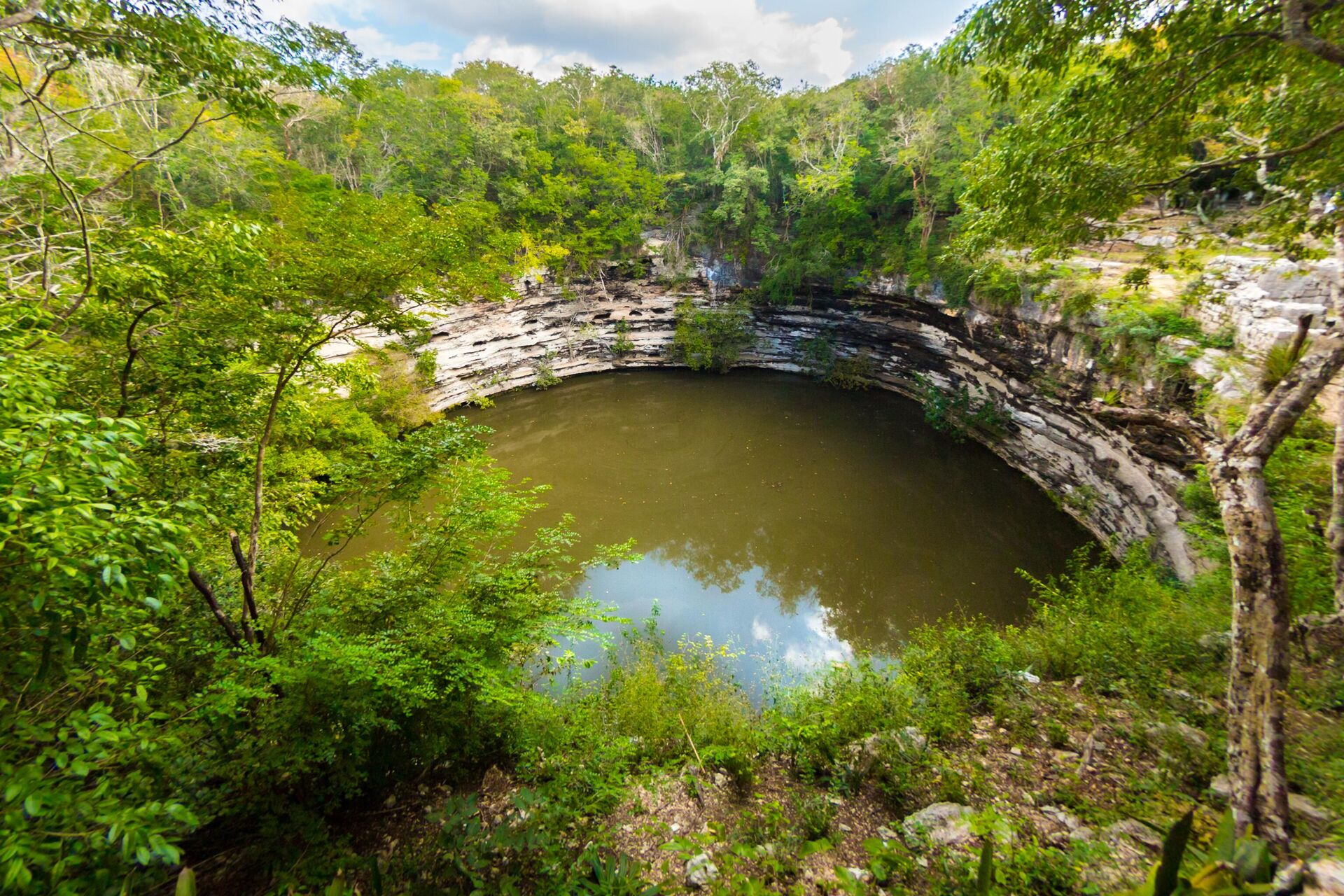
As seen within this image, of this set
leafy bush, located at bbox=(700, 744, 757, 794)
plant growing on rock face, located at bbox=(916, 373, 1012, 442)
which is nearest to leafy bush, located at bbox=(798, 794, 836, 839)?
leafy bush, located at bbox=(700, 744, 757, 794)

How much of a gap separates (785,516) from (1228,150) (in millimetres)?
6921

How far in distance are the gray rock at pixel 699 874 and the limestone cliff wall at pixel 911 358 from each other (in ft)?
23.3

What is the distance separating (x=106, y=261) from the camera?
8.02 ft

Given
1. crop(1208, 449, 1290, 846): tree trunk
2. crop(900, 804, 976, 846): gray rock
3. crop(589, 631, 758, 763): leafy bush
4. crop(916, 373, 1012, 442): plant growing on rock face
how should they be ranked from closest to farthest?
1. crop(1208, 449, 1290, 846): tree trunk
2. crop(900, 804, 976, 846): gray rock
3. crop(589, 631, 758, 763): leafy bush
4. crop(916, 373, 1012, 442): plant growing on rock face

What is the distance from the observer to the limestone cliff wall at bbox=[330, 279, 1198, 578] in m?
7.49

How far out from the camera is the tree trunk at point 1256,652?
234 cm

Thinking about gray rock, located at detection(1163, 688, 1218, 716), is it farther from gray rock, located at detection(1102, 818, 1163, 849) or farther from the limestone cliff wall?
→ the limestone cliff wall

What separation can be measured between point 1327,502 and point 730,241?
1430 cm

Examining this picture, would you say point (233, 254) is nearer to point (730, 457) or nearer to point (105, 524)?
point (105, 524)

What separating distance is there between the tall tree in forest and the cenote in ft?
13.4

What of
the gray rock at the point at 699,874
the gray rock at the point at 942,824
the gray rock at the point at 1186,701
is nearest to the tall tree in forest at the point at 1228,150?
the gray rock at the point at 1186,701

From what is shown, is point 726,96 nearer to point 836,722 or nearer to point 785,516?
point 785,516

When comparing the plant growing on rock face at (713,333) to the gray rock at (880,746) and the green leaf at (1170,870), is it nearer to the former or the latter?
the gray rock at (880,746)

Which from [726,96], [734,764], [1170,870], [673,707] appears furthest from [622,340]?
[1170,870]
